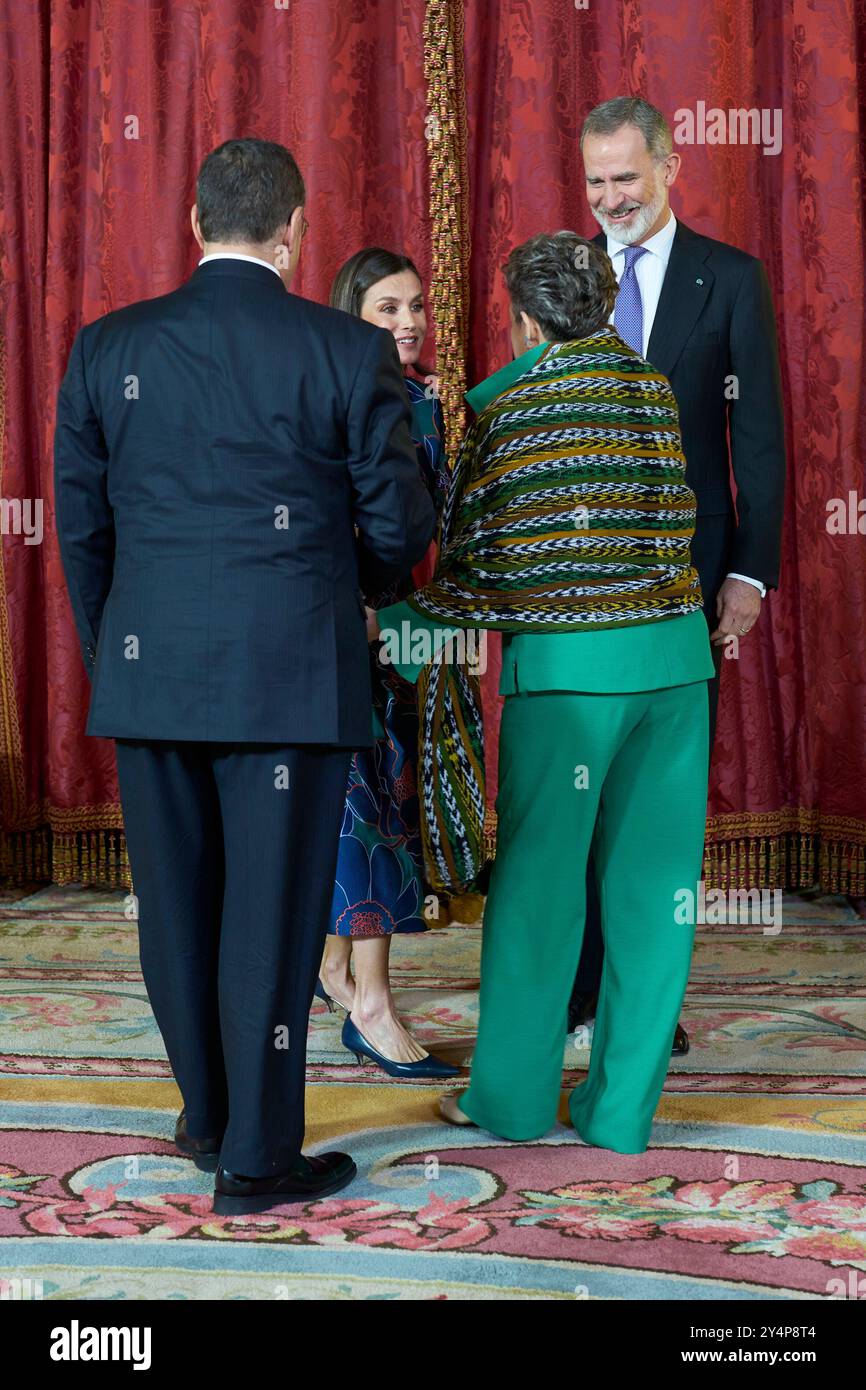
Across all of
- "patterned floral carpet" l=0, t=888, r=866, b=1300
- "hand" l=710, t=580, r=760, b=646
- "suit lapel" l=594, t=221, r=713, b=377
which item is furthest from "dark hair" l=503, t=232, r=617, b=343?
"patterned floral carpet" l=0, t=888, r=866, b=1300

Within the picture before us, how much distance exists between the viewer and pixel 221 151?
205 centimetres

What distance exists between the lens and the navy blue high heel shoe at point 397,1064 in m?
2.81

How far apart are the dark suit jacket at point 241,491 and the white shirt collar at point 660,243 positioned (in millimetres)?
1063

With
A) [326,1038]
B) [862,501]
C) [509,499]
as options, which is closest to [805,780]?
[862,501]

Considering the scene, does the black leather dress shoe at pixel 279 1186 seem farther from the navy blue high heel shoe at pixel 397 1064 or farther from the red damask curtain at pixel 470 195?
the red damask curtain at pixel 470 195

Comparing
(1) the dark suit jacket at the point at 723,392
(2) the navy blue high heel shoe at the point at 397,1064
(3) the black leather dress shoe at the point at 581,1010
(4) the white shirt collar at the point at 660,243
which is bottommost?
(2) the navy blue high heel shoe at the point at 397,1064

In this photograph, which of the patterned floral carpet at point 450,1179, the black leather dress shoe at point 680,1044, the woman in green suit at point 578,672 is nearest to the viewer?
the patterned floral carpet at point 450,1179

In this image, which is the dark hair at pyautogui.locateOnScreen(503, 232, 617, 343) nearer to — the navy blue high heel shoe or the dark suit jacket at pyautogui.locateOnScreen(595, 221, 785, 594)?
the dark suit jacket at pyautogui.locateOnScreen(595, 221, 785, 594)

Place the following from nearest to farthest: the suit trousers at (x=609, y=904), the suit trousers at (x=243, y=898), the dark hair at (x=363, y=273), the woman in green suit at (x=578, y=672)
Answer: the suit trousers at (x=243, y=898) < the woman in green suit at (x=578, y=672) < the suit trousers at (x=609, y=904) < the dark hair at (x=363, y=273)

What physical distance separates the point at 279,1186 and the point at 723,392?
1672mm

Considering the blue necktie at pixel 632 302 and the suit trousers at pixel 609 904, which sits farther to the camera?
the blue necktie at pixel 632 302

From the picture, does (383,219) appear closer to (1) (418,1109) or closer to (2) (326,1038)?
(2) (326,1038)

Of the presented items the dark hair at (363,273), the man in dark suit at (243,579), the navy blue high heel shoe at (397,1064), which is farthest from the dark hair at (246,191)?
the navy blue high heel shoe at (397,1064)

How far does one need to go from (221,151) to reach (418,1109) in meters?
1.59
